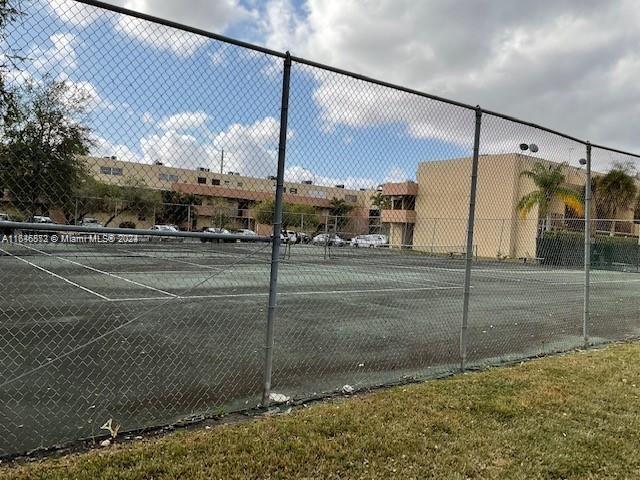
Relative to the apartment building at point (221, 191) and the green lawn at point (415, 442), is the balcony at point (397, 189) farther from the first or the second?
the green lawn at point (415, 442)

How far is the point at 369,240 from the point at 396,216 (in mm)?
477

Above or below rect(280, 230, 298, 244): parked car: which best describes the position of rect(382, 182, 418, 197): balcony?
above

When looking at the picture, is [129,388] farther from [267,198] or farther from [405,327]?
[405,327]

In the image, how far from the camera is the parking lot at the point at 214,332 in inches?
183

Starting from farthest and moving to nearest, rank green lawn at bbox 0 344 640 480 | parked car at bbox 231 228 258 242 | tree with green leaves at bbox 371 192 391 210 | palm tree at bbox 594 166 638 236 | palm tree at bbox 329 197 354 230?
palm tree at bbox 594 166 638 236
tree with green leaves at bbox 371 192 391 210
palm tree at bbox 329 197 354 230
parked car at bbox 231 228 258 242
green lawn at bbox 0 344 640 480

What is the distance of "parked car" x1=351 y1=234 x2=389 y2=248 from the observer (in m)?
6.05

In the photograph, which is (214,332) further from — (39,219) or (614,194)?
(614,194)

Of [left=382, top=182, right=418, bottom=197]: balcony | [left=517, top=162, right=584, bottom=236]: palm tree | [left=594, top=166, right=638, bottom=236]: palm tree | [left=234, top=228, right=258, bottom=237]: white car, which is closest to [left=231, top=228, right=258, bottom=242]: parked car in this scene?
[left=234, top=228, right=258, bottom=237]: white car

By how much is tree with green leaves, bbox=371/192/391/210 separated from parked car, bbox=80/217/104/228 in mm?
2686

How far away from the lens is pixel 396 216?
642 cm

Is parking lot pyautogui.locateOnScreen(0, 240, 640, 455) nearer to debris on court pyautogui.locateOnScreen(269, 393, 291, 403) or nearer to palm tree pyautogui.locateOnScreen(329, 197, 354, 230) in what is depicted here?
debris on court pyautogui.locateOnScreen(269, 393, 291, 403)

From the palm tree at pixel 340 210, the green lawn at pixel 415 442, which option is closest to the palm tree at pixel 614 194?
the palm tree at pixel 340 210

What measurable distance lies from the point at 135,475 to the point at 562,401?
148 inches

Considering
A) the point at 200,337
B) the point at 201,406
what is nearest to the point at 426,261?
the point at 200,337
